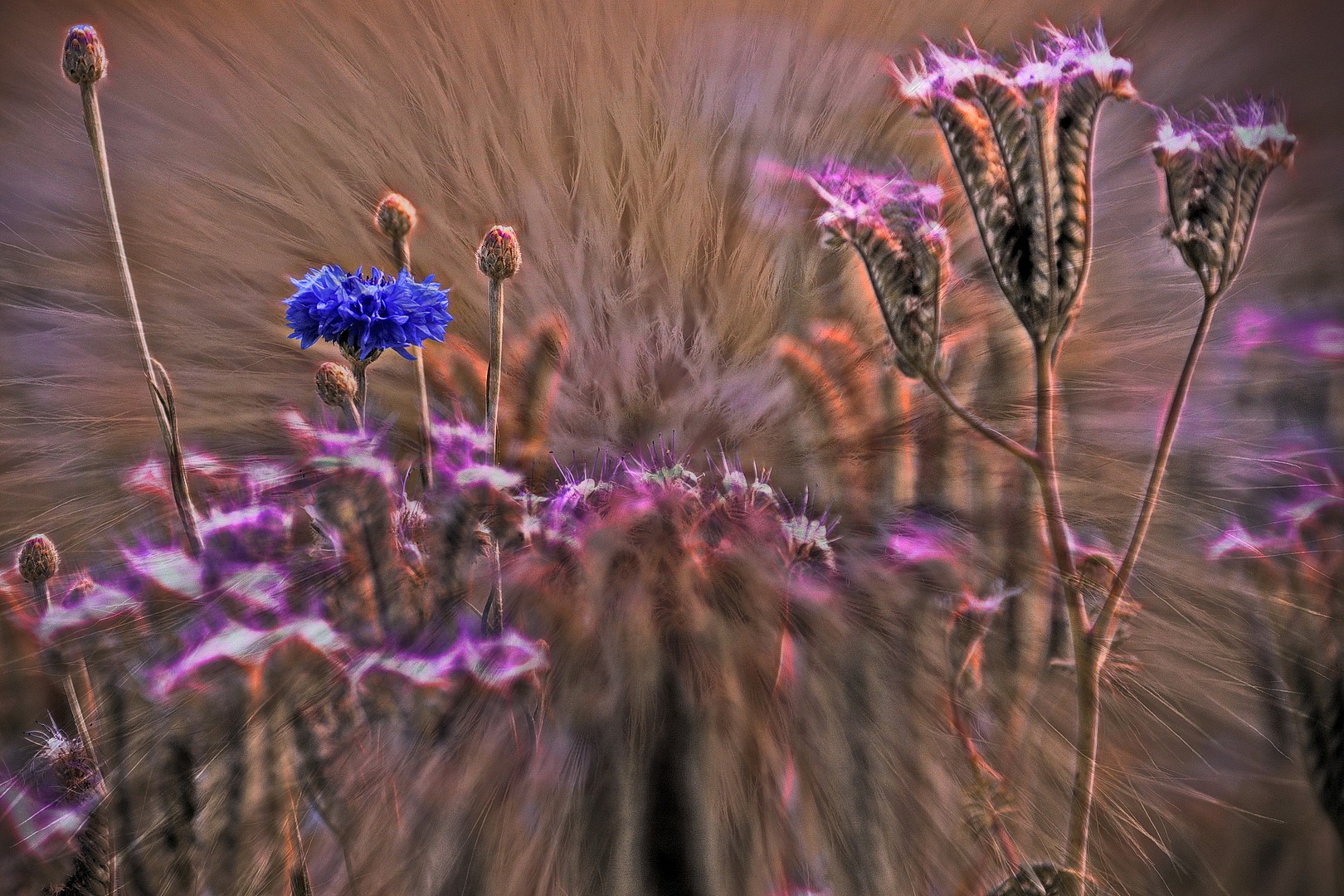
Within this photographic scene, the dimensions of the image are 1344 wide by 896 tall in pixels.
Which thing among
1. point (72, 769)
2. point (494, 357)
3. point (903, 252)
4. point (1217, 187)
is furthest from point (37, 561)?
point (1217, 187)

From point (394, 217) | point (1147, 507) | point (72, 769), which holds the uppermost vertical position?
point (394, 217)

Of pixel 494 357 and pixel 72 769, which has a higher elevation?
pixel 494 357

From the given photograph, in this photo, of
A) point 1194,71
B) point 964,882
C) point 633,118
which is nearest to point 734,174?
point 633,118

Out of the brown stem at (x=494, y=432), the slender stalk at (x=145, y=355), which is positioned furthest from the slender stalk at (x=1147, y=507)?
the slender stalk at (x=145, y=355)

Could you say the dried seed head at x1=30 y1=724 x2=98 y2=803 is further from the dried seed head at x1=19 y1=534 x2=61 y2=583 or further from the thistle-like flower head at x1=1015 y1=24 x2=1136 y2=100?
the thistle-like flower head at x1=1015 y1=24 x2=1136 y2=100

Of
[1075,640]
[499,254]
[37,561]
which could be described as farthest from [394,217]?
[1075,640]

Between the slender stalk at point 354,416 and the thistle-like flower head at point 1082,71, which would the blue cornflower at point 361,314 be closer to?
the slender stalk at point 354,416

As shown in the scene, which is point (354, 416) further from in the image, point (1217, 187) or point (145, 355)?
point (1217, 187)
